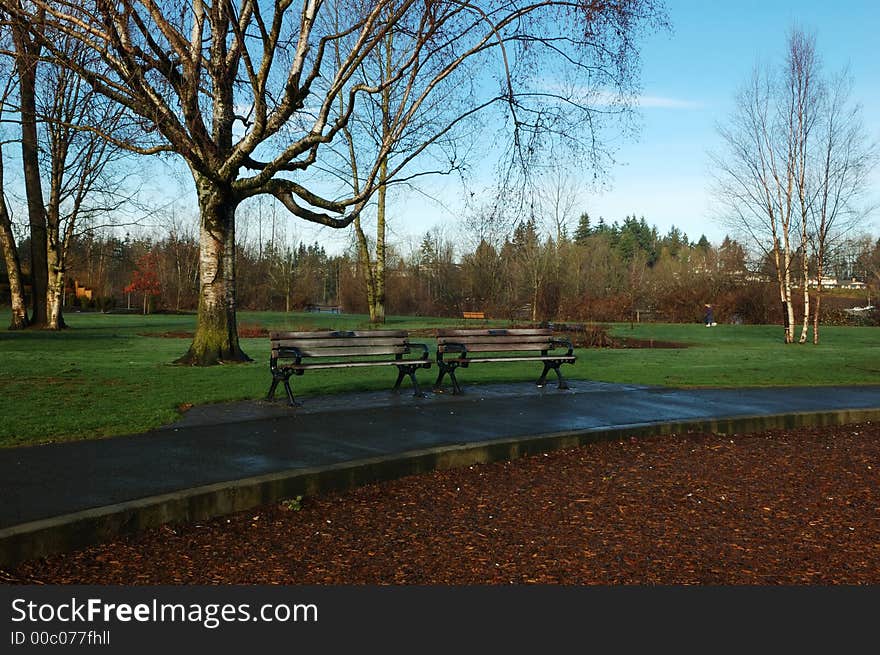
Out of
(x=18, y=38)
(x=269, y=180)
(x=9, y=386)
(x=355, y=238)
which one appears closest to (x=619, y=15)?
(x=269, y=180)

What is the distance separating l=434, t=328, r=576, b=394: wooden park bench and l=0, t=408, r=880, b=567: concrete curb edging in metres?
3.01

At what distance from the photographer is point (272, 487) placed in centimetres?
555

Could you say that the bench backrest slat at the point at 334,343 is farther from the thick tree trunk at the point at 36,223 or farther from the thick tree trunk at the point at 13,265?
the thick tree trunk at the point at 13,265

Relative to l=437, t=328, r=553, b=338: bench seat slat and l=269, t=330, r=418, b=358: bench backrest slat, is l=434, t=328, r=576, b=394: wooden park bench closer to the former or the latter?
l=437, t=328, r=553, b=338: bench seat slat

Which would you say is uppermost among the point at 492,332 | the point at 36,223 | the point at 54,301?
the point at 36,223

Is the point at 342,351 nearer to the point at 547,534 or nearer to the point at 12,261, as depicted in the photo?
the point at 547,534

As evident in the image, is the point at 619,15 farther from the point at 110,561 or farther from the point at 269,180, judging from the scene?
the point at 110,561

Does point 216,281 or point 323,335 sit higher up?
point 216,281

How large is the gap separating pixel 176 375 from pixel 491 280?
4605 centimetres

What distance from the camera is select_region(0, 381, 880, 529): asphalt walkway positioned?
18.0 ft

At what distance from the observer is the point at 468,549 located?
4.66 metres

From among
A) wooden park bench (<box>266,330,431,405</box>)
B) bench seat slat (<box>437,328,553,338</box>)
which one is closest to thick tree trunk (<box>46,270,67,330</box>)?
wooden park bench (<box>266,330,431,405</box>)

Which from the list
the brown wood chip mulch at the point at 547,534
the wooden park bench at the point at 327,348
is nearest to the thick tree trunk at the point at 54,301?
the wooden park bench at the point at 327,348

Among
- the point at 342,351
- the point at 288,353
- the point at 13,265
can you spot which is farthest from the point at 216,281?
the point at 13,265
